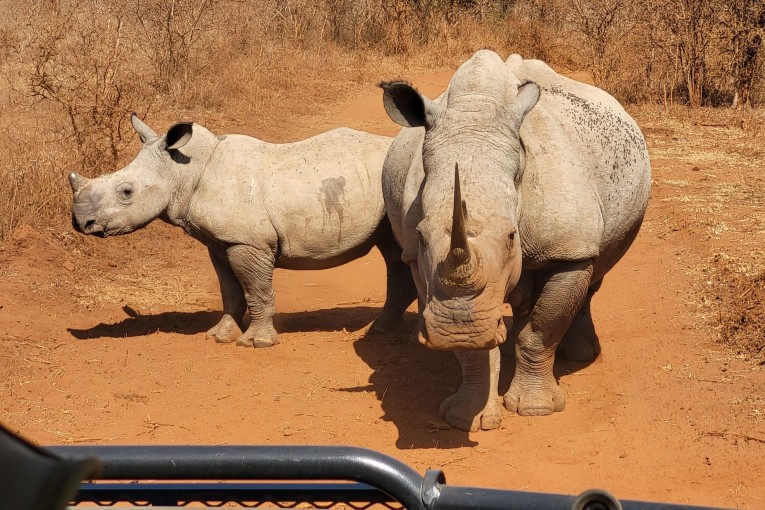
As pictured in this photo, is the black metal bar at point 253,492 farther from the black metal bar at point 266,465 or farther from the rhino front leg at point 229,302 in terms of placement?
the rhino front leg at point 229,302

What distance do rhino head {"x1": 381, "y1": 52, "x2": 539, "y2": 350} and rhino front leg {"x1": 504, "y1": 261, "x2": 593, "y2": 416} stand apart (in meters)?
0.66

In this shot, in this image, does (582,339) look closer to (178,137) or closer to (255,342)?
(255,342)

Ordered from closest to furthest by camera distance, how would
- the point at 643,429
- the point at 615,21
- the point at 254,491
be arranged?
the point at 254,491
the point at 643,429
the point at 615,21

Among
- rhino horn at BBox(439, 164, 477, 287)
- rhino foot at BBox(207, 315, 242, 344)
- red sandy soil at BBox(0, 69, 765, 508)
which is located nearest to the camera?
rhino horn at BBox(439, 164, 477, 287)

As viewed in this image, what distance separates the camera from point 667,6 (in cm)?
1689

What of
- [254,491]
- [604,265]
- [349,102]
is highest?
[254,491]

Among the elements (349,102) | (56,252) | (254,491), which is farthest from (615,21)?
(254,491)

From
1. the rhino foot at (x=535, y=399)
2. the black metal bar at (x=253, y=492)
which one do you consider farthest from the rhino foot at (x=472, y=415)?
the black metal bar at (x=253, y=492)

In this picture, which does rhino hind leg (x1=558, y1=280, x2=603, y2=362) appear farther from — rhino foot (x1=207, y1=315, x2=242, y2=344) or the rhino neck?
the rhino neck

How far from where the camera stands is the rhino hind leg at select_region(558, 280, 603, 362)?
23.8 feet

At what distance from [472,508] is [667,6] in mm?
16702

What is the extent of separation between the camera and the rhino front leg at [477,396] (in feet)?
19.9

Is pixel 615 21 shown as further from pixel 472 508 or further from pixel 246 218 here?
pixel 472 508

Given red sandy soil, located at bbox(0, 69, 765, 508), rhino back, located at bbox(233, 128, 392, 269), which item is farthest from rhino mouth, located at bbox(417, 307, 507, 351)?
rhino back, located at bbox(233, 128, 392, 269)
